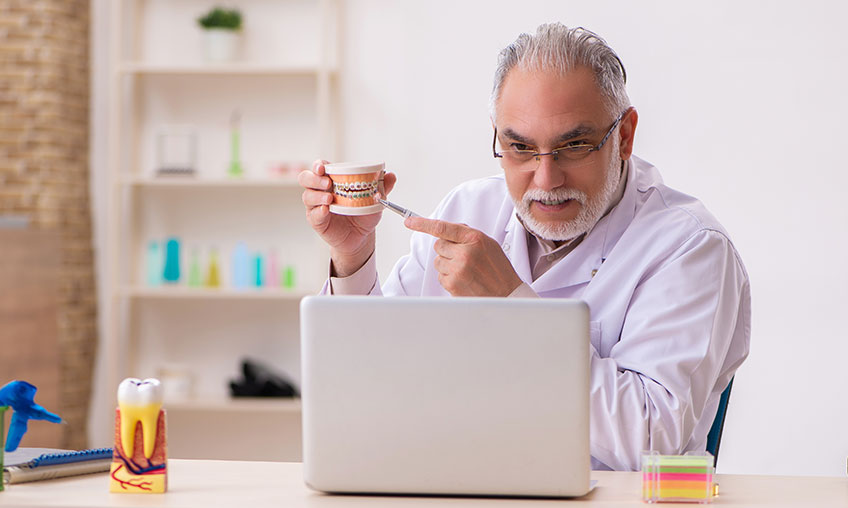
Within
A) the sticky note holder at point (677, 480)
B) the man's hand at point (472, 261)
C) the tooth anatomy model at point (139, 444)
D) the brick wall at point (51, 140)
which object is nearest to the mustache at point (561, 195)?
the man's hand at point (472, 261)

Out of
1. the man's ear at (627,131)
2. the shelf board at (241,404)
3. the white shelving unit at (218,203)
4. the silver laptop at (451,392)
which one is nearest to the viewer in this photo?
the silver laptop at (451,392)

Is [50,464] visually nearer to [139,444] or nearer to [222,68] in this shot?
[139,444]

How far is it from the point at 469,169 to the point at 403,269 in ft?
5.71

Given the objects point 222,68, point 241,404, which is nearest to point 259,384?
point 241,404

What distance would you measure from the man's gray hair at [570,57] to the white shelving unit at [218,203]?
7.17 ft

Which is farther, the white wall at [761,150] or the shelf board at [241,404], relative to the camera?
the shelf board at [241,404]

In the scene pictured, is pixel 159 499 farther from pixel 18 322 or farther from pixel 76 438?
pixel 76 438

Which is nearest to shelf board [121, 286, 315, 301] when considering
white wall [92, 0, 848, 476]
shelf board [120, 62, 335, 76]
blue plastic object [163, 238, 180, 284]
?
blue plastic object [163, 238, 180, 284]

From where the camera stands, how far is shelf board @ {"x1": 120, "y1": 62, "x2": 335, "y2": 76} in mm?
3734

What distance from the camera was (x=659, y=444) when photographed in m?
1.51

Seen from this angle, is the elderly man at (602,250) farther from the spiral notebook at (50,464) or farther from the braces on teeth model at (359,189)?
the spiral notebook at (50,464)

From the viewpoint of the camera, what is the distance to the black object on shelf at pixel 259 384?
379 cm

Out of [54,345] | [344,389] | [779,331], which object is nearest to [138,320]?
[54,345]

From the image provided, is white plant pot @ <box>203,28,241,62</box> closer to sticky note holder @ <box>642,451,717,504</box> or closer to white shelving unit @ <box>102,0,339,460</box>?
white shelving unit @ <box>102,0,339,460</box>
